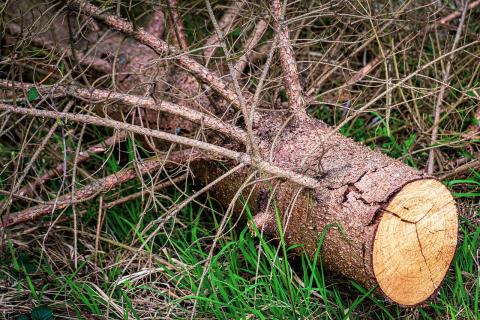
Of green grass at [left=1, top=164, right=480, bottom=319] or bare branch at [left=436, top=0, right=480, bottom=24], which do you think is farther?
bare branch at [left=436, top=0, right=480, bottom=24]

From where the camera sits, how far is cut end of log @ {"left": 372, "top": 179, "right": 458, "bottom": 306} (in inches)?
75.4

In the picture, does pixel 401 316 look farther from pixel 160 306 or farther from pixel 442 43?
pixel 442 43

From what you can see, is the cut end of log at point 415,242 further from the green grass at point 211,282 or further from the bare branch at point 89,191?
the bare branch at point 89,191

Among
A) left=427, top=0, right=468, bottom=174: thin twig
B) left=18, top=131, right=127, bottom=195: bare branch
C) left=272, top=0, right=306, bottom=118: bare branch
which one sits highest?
left=272, top=0, right=306, bottom=118: bare branch

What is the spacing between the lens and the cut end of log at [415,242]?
1.91 m

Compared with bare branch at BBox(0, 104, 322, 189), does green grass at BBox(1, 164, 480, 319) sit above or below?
below

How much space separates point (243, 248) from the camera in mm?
2369

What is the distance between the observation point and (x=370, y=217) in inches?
75.2

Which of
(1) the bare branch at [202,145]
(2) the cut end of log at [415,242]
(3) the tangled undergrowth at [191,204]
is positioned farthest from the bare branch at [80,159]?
(2) the cut end of log at [415,242]

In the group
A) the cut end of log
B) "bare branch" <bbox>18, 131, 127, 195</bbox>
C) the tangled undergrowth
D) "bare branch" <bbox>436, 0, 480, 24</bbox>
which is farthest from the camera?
"bare branch" <bbox>436, 0, 480, 24</bbox>

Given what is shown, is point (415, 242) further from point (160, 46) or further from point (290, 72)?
point (160, 46)

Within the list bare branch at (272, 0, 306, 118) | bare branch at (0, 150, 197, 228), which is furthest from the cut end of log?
bare branch at (0, 150, 197, 228)

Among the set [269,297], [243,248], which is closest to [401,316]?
[269,297]

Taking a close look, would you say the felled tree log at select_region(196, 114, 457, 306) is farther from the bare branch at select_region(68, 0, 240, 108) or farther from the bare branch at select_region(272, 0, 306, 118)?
the bare branch at select_region(68, 0, 240, 108)
